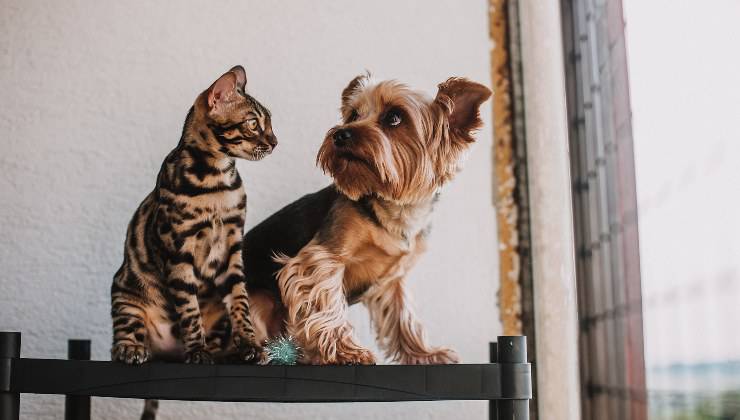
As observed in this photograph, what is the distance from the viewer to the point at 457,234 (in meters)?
1.44

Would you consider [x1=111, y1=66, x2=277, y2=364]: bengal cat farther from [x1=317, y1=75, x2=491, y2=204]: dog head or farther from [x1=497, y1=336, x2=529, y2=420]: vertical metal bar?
[x1=497, y1=336, x2=529, y2=420]: vertical metal bar

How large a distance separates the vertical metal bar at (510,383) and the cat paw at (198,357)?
0.41m

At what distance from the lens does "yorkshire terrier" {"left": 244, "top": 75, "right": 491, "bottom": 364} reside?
111cm

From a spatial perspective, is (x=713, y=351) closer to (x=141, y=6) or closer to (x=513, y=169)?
(x=513, y=169)

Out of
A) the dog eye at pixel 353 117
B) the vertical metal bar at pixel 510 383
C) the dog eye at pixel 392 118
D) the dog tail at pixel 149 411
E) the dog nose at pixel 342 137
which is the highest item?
the dog eye at pixel 353 117

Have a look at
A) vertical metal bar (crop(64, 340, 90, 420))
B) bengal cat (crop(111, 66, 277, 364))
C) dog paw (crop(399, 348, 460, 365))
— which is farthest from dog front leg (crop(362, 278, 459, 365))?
vertical metal bar (crop(64, 340, 90, 420))

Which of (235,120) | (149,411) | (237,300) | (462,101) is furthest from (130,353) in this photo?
(462,101)

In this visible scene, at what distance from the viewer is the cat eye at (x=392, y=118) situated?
1138 mm

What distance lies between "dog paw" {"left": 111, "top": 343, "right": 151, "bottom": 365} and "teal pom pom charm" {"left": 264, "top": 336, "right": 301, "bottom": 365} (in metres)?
0.17

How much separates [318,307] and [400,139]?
28cm

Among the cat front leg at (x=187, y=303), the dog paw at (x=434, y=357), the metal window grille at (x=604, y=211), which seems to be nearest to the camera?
the cat front leg at (x=187, y=303)

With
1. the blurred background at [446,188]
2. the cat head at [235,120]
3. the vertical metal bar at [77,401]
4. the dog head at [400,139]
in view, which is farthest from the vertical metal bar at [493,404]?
the vertical metal bar at [77,401]

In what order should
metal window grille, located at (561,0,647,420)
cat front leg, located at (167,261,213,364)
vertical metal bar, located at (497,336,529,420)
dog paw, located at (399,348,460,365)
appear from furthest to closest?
1. metal window grille, located at (561,0,647,420)
2. dog paw, located at (399,348,460,365)
3. cat front leg, located at (167,261,213,364)
4. vertical metal bar, located at (497,336,529,420)

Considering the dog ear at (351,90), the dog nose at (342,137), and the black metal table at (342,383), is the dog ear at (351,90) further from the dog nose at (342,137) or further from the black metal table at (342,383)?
the black metal table at (342,383)
